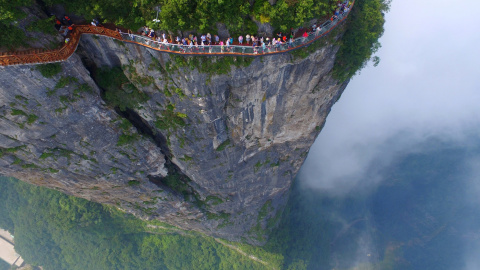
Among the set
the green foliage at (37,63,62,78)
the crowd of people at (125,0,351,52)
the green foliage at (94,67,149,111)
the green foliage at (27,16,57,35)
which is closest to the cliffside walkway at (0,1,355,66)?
the crowd of people at (125,0,351,52)

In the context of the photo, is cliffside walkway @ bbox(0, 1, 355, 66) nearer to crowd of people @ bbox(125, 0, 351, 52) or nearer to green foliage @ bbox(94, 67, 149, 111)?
crowd of people @ bbox(125, 0, 351, 52)

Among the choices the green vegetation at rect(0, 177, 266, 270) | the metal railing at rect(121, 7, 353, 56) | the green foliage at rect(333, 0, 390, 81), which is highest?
the green foliage at rect(333, 0, 390, 81)

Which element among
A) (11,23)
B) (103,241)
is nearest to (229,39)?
(11,23)

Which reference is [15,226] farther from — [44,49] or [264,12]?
[264,12]

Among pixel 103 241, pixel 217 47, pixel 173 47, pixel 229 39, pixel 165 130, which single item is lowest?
pixel 103 241

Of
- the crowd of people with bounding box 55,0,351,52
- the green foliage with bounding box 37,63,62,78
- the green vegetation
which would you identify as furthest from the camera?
the green vegetation

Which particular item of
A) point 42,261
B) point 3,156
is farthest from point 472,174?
point 42,261

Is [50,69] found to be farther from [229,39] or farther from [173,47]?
[229,39]
